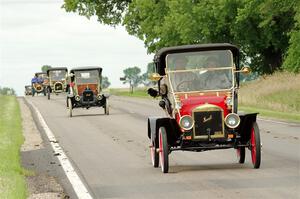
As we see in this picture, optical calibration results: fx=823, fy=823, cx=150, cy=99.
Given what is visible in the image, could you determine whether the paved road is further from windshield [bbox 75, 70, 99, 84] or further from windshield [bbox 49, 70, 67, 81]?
windshield [bbox 49, 70, 67, 81]

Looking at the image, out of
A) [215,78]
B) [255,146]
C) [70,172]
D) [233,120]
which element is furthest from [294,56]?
[70,172]

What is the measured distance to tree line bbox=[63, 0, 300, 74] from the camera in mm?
50188

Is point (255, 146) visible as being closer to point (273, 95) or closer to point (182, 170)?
point (182, 170)

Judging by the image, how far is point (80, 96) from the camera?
37.9 metres

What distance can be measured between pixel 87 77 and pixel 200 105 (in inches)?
985

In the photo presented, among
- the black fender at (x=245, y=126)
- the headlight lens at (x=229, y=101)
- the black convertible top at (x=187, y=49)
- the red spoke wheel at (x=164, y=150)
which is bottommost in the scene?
the red spoke wheel at (x=164, y=150)

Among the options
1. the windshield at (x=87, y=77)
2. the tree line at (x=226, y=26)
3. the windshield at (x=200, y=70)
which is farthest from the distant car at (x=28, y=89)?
the windshield at (x=200, y=70)

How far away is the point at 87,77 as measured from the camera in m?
38.9

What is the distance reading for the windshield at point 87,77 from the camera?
3862 centimetres

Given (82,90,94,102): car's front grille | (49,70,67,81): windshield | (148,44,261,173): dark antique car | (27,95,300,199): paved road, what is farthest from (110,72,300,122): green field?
(49,70,67,81): windshield

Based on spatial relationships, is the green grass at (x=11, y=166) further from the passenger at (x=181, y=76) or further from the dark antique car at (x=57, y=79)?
the dark antique car at (x=57, y=79)

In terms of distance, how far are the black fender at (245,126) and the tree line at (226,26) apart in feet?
96.0

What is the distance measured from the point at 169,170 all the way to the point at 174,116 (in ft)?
3.27

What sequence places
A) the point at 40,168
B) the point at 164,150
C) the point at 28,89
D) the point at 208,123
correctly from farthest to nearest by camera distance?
the point at 28,89 → the point at 40,168 → the point at 208,123 → the point at 164,150
